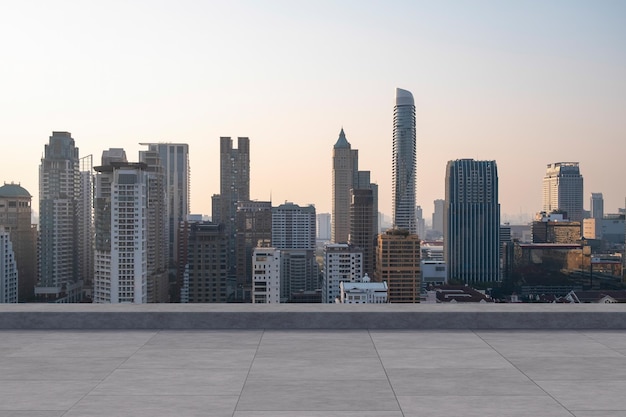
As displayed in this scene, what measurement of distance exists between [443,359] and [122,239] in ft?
591

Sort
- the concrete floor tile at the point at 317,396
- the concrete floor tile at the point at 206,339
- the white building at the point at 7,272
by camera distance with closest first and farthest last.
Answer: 1. the concrete floor tile at the point at 317,396
2. the concrete floor tile at the point at 206,339
3. the white building at the point at 7,272

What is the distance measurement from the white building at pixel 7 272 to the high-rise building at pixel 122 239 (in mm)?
17599

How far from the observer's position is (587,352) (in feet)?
35.4

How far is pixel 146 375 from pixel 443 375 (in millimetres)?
3372

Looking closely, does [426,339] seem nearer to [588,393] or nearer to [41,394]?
[588,393]

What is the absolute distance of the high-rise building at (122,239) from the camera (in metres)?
178

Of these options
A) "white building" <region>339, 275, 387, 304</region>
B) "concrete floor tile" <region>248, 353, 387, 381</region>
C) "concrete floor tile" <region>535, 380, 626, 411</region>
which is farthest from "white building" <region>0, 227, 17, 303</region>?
"concrete floor tile" <region>535, 380, 626, 411</region>

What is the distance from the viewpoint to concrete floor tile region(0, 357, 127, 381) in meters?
9.23

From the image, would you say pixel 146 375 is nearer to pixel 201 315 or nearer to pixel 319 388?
pixel 319 388

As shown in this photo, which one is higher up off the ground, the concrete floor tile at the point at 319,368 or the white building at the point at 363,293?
the concrete floor tile at the point at 319,368

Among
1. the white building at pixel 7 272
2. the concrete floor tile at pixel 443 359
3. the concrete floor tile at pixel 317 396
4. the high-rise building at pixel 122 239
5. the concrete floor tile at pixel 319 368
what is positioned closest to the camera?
the concrete floor tile at pixel 317 396

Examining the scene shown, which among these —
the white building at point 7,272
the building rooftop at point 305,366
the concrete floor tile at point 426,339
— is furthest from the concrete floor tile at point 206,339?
the white building at point 7,272

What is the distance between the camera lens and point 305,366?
9766 millimetres

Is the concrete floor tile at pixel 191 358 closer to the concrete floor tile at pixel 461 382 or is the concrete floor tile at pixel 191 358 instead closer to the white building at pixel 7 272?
the concrete floor tile at pixel 461 382
